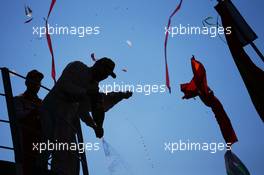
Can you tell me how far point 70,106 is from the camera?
228 inches

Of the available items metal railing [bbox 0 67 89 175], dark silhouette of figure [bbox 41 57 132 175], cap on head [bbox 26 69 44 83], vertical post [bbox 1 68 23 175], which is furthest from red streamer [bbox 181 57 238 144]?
vertical post [bbox 1 68 23 175]

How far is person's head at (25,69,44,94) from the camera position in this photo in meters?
6.37

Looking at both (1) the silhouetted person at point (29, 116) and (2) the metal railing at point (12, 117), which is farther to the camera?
(1) the silhouetted person at point (29, 116)

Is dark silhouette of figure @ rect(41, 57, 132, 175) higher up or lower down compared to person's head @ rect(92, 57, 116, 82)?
lower down

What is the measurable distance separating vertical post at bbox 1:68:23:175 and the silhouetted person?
0.20 metres

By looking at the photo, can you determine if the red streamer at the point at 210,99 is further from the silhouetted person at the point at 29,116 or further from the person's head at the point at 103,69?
the silhouetted person at the point at 29,116

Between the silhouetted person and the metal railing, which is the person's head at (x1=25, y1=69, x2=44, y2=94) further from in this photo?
the metal railing

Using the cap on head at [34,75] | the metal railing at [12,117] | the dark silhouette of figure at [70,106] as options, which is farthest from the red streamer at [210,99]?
the metal railing at [12,117]

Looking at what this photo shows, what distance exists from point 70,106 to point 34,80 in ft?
2.94

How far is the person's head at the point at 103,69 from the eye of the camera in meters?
5.79

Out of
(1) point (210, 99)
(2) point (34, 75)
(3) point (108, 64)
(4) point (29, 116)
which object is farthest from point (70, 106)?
(1) point (210, 99)

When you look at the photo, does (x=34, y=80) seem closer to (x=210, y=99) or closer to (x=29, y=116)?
(x=29, y=116)

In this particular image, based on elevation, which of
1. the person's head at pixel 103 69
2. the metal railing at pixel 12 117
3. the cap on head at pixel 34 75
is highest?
the cap on head at pixel 34 75

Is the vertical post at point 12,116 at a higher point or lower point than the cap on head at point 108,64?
lower
